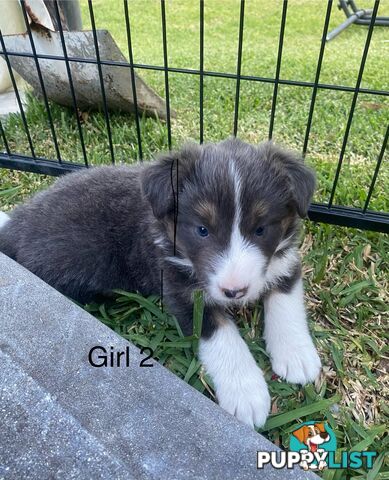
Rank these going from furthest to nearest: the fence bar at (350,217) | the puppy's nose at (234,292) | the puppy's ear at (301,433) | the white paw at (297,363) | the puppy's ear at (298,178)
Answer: the fence bar at (350,217) → the white paw at (297,363) → the puppy's ear at (298,178) → the puppy's ear at (301,433) → the puppy's nose at (234,292)

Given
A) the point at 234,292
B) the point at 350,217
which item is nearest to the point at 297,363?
the point at 234,292

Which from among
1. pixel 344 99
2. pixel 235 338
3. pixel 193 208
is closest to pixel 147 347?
pixel 235 338

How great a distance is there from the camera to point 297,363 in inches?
96.0

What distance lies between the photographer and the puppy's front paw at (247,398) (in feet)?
7.25

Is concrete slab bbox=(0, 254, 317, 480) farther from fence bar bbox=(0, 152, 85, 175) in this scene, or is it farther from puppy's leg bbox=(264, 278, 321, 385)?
fence bar bbox=(0, 152, 85, 175)

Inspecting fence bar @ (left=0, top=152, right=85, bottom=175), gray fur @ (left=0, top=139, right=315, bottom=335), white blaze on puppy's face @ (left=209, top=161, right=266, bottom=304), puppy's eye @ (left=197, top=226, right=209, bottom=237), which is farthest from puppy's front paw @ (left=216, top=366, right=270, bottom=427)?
fence bar @ (left=0, top=152, right=85, bottom=175)

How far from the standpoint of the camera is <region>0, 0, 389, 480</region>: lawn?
2.38m

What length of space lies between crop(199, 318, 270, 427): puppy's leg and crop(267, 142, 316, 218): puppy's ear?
0.74 meters

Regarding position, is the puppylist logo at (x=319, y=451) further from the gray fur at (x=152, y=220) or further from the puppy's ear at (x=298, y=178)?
the puppy's ear at (x=298, y=178)

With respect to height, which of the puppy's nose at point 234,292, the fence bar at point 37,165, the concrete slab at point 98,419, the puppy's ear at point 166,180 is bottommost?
the fence bar at point 37,165

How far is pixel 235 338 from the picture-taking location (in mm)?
2504

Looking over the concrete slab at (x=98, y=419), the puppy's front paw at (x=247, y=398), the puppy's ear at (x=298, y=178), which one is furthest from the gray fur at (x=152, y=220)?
the concrete slab at (x=98, y=419)

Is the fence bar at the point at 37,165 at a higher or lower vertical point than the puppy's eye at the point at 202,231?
lower

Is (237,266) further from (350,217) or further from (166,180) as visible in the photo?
(350,217)
